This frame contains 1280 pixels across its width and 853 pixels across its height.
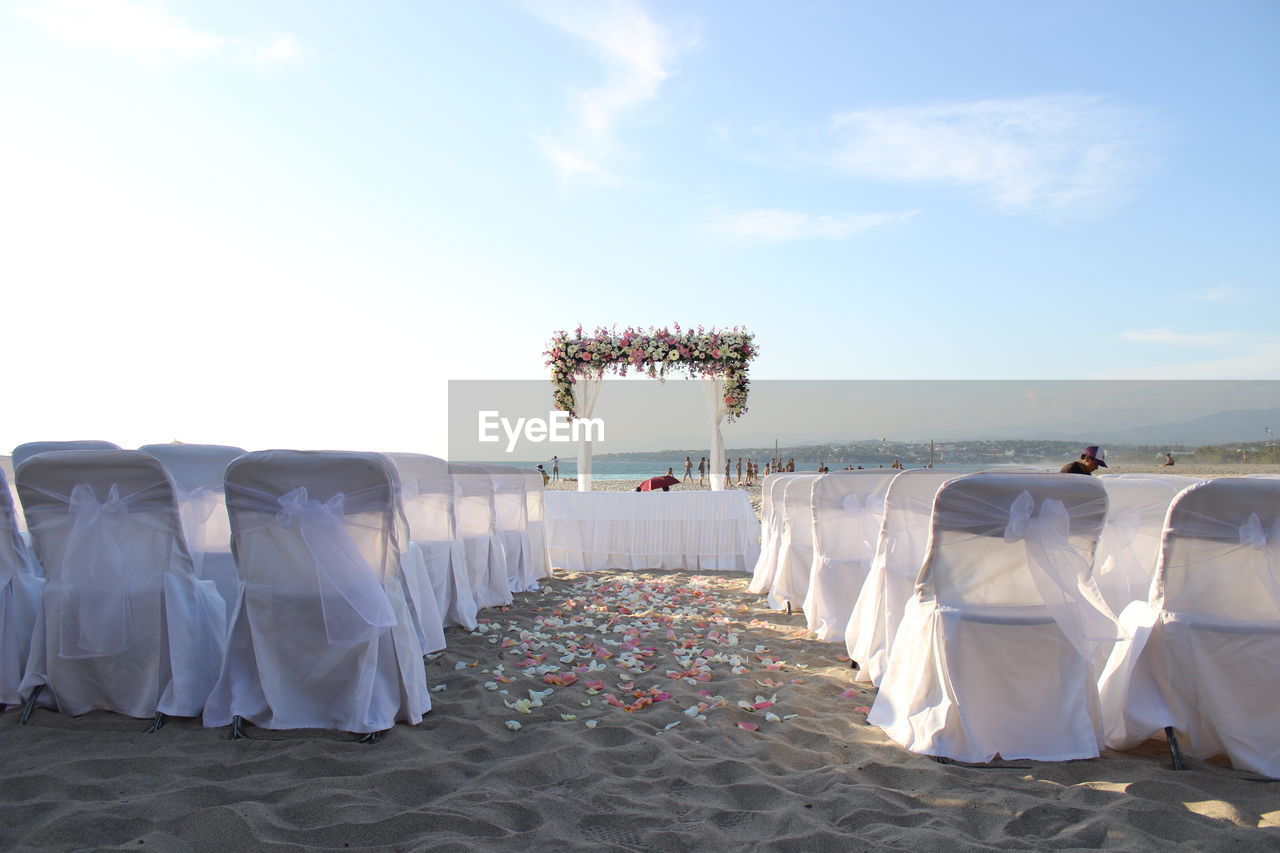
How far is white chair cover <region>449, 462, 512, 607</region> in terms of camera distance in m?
5.53

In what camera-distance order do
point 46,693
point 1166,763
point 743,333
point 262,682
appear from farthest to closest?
point 743,333 → point 46,693 → point 262,682 → point 1166,763

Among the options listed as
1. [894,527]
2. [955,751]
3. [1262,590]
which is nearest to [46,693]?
[955,751]

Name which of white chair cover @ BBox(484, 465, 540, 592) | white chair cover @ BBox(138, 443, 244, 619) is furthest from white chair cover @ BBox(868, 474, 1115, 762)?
white chair cover @ BBox(484, 465, 540, 592)

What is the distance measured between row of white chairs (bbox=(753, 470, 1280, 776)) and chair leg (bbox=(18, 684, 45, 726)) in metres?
3.31

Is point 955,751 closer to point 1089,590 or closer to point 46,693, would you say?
point 1089,590

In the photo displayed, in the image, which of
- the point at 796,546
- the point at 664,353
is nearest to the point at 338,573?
the point at 796,546

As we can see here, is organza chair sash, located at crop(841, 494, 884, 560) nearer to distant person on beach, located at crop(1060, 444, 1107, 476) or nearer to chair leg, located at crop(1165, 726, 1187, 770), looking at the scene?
distant person on beach, located at crop(1060, 444, 1107, 476)

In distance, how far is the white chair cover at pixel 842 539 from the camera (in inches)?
184

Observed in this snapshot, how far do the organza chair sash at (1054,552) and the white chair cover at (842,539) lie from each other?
1.93 meters

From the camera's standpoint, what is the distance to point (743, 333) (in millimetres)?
10148

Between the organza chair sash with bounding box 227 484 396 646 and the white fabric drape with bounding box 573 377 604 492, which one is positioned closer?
the organza chair sash with bounding box 227 484 396 646

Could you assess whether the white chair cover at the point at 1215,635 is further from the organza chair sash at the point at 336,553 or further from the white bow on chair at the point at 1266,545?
the organza chair sash at the point at 336,553

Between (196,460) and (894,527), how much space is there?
3.55 m

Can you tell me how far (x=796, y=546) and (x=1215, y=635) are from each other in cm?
319
